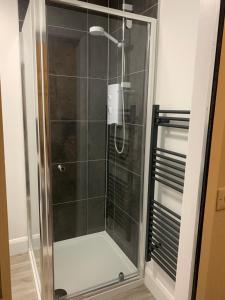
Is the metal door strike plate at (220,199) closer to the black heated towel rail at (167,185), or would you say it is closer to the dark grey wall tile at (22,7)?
the black heated towel rail at (167,185)

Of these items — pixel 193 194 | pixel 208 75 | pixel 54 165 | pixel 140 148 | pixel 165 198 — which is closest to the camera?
pixel 208 75

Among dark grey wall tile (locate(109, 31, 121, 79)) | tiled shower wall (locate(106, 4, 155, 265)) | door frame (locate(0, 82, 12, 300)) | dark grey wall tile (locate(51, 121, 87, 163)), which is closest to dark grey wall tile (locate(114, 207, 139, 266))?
tiled shower wall (locate(106, 4, 155, 265))

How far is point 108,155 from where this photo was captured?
2.45m

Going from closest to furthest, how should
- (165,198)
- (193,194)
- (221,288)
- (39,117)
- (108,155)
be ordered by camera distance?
1. (193,194)
2. (221,288)
3. (39,117)
4. (165,198)
5. (108,155)

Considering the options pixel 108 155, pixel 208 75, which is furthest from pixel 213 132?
pixel 108 155

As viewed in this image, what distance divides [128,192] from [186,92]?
3.49ft

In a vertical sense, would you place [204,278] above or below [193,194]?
below

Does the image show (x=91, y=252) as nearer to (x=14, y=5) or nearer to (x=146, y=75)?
(x=146, y=75)

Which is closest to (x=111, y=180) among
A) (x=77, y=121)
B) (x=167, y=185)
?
(x=77, y=121)

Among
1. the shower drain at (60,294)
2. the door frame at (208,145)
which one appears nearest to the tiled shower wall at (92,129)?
the shower drain at (60,294)

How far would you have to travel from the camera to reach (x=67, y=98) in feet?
7.18

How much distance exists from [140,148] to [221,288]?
110 centimetres

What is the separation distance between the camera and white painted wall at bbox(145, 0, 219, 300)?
0.91m

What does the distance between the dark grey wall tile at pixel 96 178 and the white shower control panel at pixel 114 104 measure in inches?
18.7
